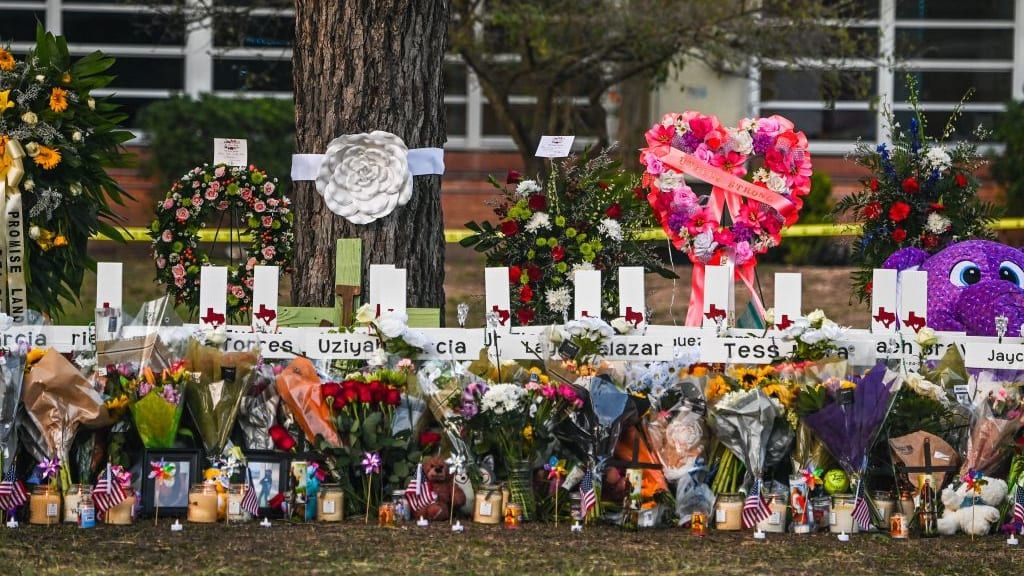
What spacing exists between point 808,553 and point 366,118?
297 centimetres

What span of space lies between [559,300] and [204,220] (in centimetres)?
197

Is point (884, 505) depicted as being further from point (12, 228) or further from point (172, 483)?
point (12, 228)

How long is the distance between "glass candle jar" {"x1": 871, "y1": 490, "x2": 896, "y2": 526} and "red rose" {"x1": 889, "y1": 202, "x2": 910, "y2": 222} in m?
2.63

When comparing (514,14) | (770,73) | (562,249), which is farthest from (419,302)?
(770,73)

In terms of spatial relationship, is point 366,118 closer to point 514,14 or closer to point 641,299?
point 641,299

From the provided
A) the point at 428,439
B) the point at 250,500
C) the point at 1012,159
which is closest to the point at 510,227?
the point at 428,439

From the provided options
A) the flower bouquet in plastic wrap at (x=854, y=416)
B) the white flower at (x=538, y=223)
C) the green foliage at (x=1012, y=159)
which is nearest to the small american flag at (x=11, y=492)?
the white flower at (x=538, y=223)

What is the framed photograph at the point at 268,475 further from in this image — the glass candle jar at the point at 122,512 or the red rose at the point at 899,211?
the red rose at the point at 899,211

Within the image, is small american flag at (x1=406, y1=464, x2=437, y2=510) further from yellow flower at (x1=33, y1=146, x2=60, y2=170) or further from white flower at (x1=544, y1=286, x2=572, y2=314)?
yellow flower at (x1=33, y1=146, x2=60, y2=170)

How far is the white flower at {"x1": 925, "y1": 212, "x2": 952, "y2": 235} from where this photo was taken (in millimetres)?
7781

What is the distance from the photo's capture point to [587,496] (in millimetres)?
5465

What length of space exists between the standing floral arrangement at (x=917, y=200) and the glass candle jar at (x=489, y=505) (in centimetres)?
315

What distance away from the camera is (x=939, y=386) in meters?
5.54

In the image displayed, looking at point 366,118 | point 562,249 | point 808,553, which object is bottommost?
point 808,553
